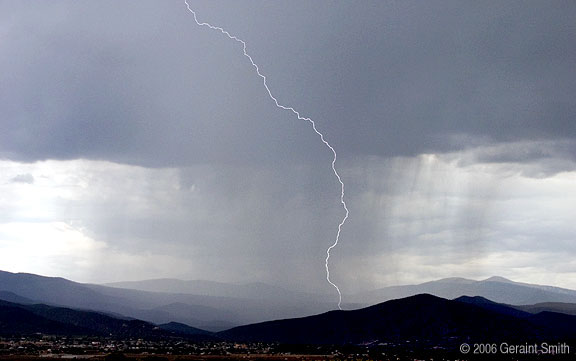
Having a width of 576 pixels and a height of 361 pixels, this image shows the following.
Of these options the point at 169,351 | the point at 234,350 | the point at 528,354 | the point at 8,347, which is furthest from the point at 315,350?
the point at 8,347

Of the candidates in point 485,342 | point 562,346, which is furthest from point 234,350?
point 562,346

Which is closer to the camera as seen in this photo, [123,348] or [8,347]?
[8,347]

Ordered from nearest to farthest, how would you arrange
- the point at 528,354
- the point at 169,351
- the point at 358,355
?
1. the point at 528,354
2. the point at 358,355
3. the point at 169,351

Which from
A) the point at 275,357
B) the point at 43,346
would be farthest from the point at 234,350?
the point at 43,346

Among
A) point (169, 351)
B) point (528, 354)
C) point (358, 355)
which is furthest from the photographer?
point (169, 351)

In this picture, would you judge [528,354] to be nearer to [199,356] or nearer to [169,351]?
[199,356]

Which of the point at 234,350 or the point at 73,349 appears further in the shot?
the point at 234,350

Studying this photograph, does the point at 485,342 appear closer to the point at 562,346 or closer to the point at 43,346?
the point at 562,346
